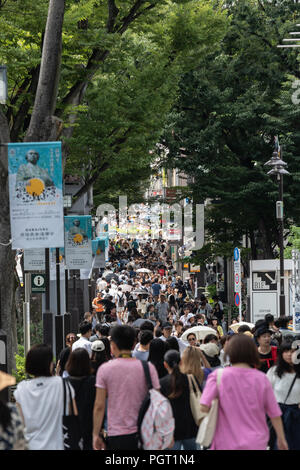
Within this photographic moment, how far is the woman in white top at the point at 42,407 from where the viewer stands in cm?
667

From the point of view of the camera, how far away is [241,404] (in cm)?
618

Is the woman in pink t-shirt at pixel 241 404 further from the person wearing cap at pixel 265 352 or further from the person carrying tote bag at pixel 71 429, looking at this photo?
the person wearing cap at pixel 265 352

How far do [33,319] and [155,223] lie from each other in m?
52.3

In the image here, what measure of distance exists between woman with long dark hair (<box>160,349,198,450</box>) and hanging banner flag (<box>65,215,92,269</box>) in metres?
13.9

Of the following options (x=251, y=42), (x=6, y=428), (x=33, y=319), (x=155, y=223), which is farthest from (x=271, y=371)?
(x=155, y=223)

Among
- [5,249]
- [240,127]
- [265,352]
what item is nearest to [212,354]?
[265,352]

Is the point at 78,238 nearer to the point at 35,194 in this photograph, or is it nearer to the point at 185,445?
the point at 35,194

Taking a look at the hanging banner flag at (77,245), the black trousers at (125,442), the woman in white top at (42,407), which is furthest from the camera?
the hanging banner flag at (77,245)

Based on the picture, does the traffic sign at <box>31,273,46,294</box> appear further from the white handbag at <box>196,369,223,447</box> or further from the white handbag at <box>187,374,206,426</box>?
the white handbag at <box>196,369,223,447</box>

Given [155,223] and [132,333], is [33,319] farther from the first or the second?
[155,223]

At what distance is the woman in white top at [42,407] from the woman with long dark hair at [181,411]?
1.20 metres

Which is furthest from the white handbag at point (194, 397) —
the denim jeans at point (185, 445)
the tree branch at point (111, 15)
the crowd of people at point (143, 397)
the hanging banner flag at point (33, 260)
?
the tree branch at point (111, 15)

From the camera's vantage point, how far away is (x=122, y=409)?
22.6ft
